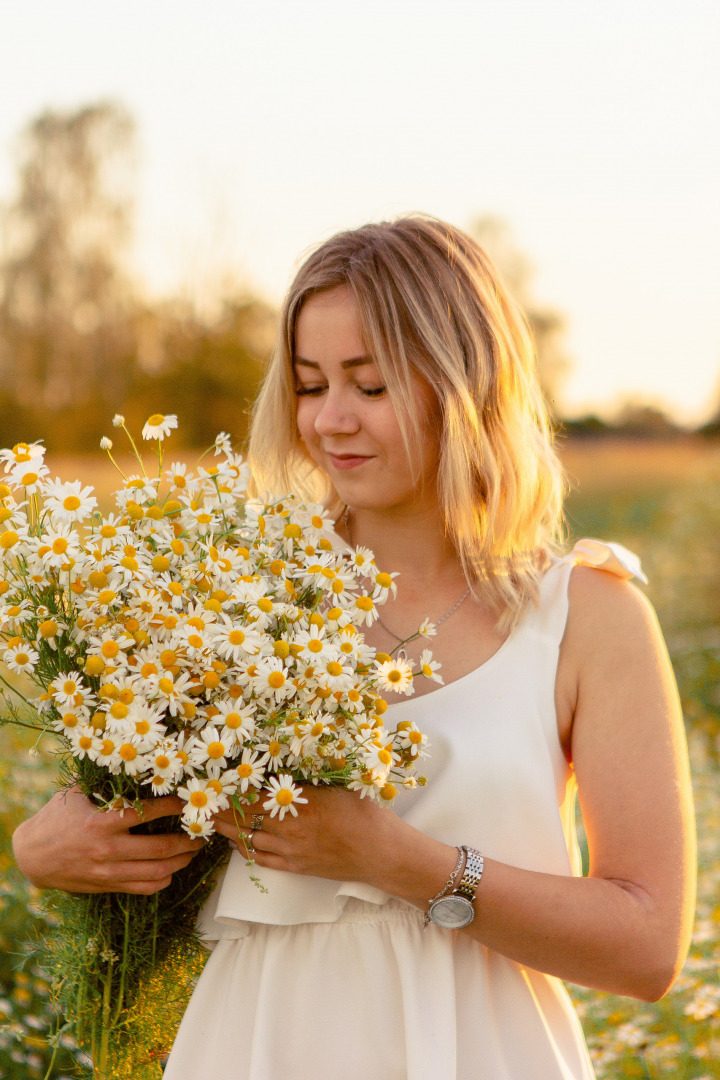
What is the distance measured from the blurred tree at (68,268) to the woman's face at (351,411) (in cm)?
2025

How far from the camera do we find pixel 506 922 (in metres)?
1.51

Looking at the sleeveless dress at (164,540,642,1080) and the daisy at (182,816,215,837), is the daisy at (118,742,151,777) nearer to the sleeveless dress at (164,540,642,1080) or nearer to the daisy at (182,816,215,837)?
the daisy at (182,816,215,837)

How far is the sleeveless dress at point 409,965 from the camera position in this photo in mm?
1591

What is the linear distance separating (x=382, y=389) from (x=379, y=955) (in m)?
0.97

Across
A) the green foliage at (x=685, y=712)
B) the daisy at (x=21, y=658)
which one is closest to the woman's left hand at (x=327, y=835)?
the daisy at (x=21, y=658)

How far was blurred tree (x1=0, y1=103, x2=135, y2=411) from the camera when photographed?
72.3 feet

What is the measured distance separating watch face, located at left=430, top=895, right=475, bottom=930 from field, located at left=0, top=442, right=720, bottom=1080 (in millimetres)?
702

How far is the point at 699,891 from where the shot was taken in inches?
138

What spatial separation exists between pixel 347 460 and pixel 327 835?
706 mm

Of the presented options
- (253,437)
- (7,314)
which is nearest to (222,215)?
(7,314)

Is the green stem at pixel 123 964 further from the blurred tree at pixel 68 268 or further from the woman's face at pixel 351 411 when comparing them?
the blurred tree at pixel 68 268

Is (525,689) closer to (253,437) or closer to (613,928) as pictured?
(613,928)

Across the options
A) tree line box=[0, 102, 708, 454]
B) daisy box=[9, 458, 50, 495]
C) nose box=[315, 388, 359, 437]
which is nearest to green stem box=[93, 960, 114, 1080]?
daisy box=[9, 458, 50, 495]

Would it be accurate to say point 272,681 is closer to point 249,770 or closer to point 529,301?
point 249,770
